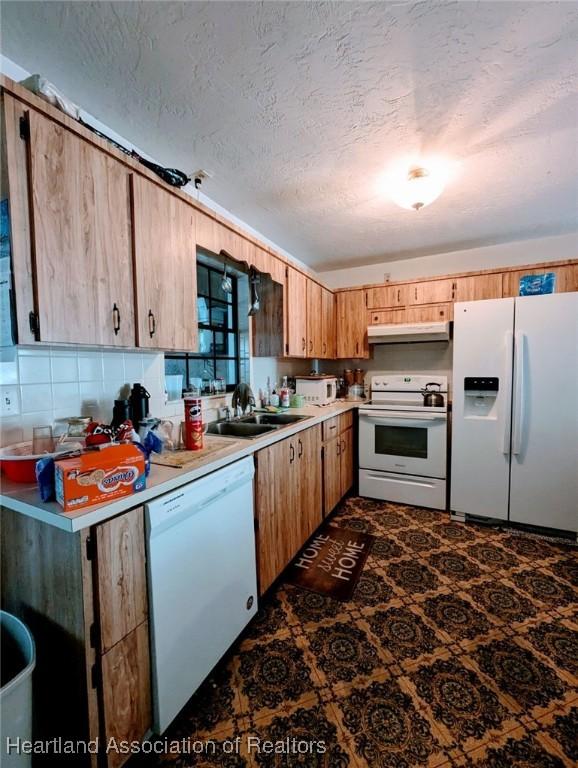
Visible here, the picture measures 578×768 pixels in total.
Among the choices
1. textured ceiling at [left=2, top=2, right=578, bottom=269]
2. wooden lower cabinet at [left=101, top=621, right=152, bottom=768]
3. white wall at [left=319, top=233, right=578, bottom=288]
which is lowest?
wooden lower cabinet at [left=101, top=621, right=152, bottom=768]

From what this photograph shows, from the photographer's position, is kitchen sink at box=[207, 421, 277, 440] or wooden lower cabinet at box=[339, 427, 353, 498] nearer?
kitchen sink at box=[207, 421, 277, 440]

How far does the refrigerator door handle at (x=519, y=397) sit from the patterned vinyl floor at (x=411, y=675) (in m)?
0.85

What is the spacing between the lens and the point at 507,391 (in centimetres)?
249

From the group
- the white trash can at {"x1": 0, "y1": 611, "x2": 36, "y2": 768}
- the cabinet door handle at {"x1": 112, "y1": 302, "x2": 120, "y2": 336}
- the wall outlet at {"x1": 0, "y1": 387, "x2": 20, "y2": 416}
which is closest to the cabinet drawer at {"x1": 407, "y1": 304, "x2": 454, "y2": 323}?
the cabinet door handle at {"x1": 112, "y1": 302, "x2": 120, "y2": 336}

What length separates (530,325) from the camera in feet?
7.94

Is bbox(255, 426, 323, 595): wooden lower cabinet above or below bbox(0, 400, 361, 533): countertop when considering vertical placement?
below

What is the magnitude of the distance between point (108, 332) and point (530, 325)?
9.26 feet

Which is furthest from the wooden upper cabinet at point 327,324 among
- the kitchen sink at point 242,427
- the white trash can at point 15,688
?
the white trash can at point 15,688

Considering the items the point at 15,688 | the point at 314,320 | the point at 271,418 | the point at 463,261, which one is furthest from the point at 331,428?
the point at 463,261

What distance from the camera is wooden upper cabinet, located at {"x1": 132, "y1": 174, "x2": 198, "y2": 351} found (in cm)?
138

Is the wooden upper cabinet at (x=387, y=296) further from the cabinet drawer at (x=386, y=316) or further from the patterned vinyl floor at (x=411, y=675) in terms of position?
the patterned vinyl floor at (x=411, y=675)

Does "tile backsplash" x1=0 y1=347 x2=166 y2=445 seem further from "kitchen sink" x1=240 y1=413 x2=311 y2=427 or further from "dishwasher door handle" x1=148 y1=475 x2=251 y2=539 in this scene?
"kitchen sink" x1=240 y1=413 x2=311 y2=427

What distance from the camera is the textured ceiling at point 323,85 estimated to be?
1088mm

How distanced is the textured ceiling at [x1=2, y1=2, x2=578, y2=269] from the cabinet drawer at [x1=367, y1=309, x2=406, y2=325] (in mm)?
1234
